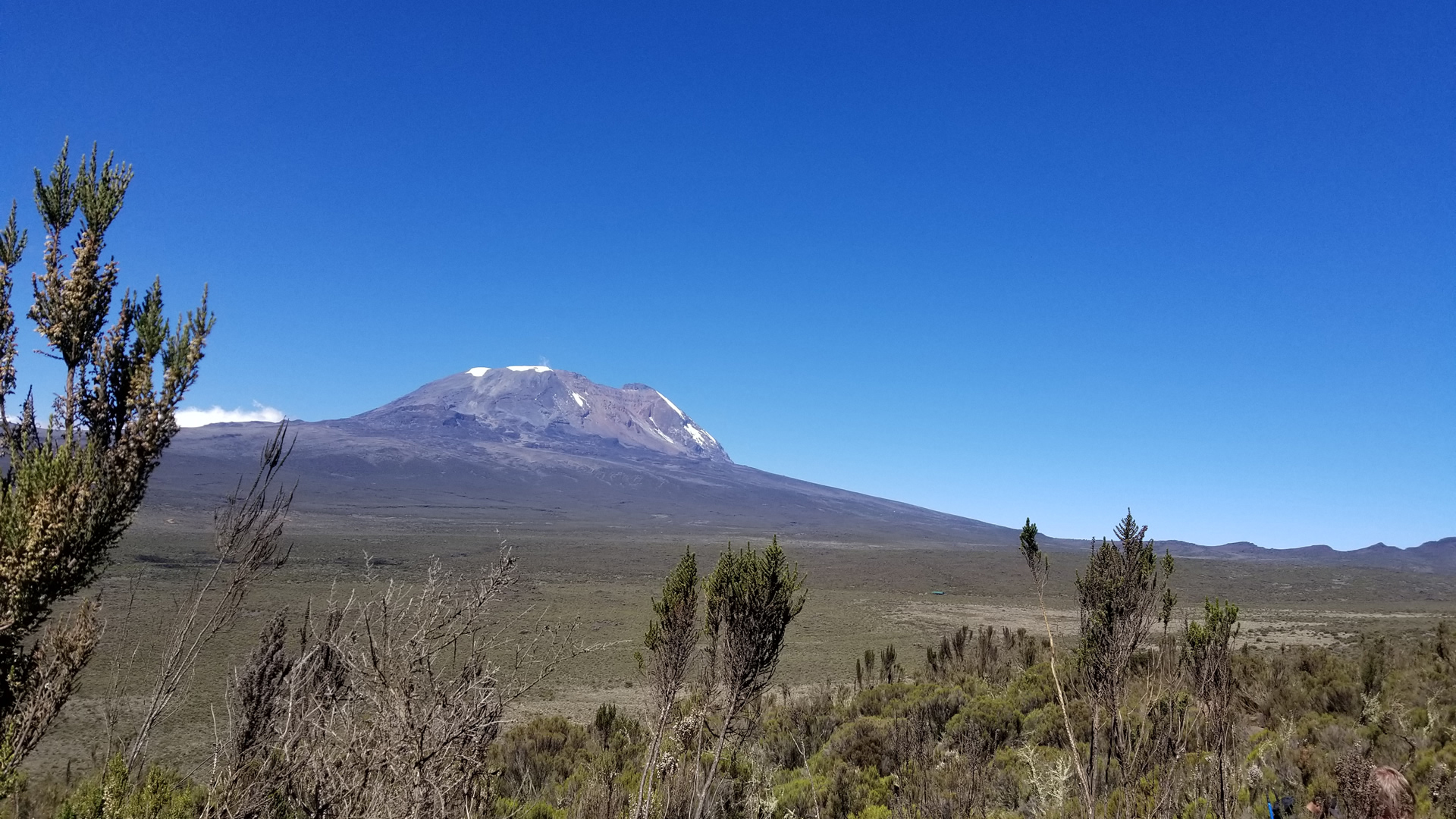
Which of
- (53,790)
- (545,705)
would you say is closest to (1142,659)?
(545,705)

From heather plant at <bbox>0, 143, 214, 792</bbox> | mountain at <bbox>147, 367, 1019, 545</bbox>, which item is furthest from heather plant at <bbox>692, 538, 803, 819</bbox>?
mountain at <bbox>147, 367, 1019, 545</bbox>

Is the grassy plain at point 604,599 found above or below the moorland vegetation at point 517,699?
below

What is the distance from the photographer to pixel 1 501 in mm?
4645

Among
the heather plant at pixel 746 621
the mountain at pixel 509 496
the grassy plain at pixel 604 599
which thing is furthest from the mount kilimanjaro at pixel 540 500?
the heather plant at pixel 746 621

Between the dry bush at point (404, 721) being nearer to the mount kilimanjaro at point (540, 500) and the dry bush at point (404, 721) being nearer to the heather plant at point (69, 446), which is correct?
the heather plant at point (69, 446)

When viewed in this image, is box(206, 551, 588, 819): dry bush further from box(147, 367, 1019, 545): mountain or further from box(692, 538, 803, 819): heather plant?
box(147, 367, 1019, 545): mountain

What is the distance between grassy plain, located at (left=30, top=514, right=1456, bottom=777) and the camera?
15.4 metres

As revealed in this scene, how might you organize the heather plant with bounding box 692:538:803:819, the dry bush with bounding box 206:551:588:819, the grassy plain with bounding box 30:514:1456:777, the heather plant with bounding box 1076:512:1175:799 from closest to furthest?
the dry bush with bounding box 206:551:588:819
the heather plant with bounding box 1076:512:1175:799
the heather plant with bounding box 692:538:803:819
the grassy plain with bounding box 30:514:1456:777

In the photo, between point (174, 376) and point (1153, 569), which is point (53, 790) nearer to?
point (174, 376)

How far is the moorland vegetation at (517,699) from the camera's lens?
4.59 meters

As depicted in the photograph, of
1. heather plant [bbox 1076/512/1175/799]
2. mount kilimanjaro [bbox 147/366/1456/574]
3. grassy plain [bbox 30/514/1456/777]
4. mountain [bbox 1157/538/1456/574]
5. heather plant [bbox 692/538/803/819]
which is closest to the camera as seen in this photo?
heather plant [bbox 1076/512/1175/799]

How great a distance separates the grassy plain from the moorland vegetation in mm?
747

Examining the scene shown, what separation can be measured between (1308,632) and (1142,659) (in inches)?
931

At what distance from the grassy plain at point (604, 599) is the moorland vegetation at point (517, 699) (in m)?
0.75
